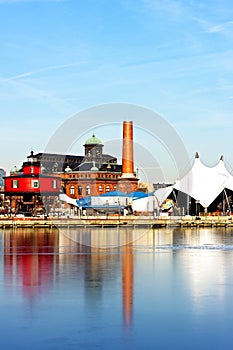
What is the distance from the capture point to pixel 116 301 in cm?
2161

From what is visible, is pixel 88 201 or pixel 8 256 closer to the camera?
pixel 8 256

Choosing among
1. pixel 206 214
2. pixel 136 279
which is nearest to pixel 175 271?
pixel 136 279

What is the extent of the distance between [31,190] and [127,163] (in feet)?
46.0

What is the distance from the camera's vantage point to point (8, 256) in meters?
35.7

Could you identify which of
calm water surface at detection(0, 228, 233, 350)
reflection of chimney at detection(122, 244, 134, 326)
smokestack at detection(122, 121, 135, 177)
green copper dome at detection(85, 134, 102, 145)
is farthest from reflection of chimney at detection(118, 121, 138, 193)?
calm water surface at detection(0, 228, 233, 350)

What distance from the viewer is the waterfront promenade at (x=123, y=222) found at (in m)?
74.9

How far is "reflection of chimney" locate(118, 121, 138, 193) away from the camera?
81.6m

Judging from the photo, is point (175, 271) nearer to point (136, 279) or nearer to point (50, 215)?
point (136, 279)

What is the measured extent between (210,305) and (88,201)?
69.5m

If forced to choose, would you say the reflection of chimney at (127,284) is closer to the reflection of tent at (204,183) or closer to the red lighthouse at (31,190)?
the reflection of tent at (204,183)

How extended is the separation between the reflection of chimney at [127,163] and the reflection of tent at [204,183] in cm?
570

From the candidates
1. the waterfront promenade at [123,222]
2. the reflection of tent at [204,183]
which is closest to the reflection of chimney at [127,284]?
the waterfront promenade at [123,222]

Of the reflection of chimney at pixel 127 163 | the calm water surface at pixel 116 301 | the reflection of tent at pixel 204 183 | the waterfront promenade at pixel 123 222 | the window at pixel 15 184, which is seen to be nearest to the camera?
the calm water surface at pixel 116 301

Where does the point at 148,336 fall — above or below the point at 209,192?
below
